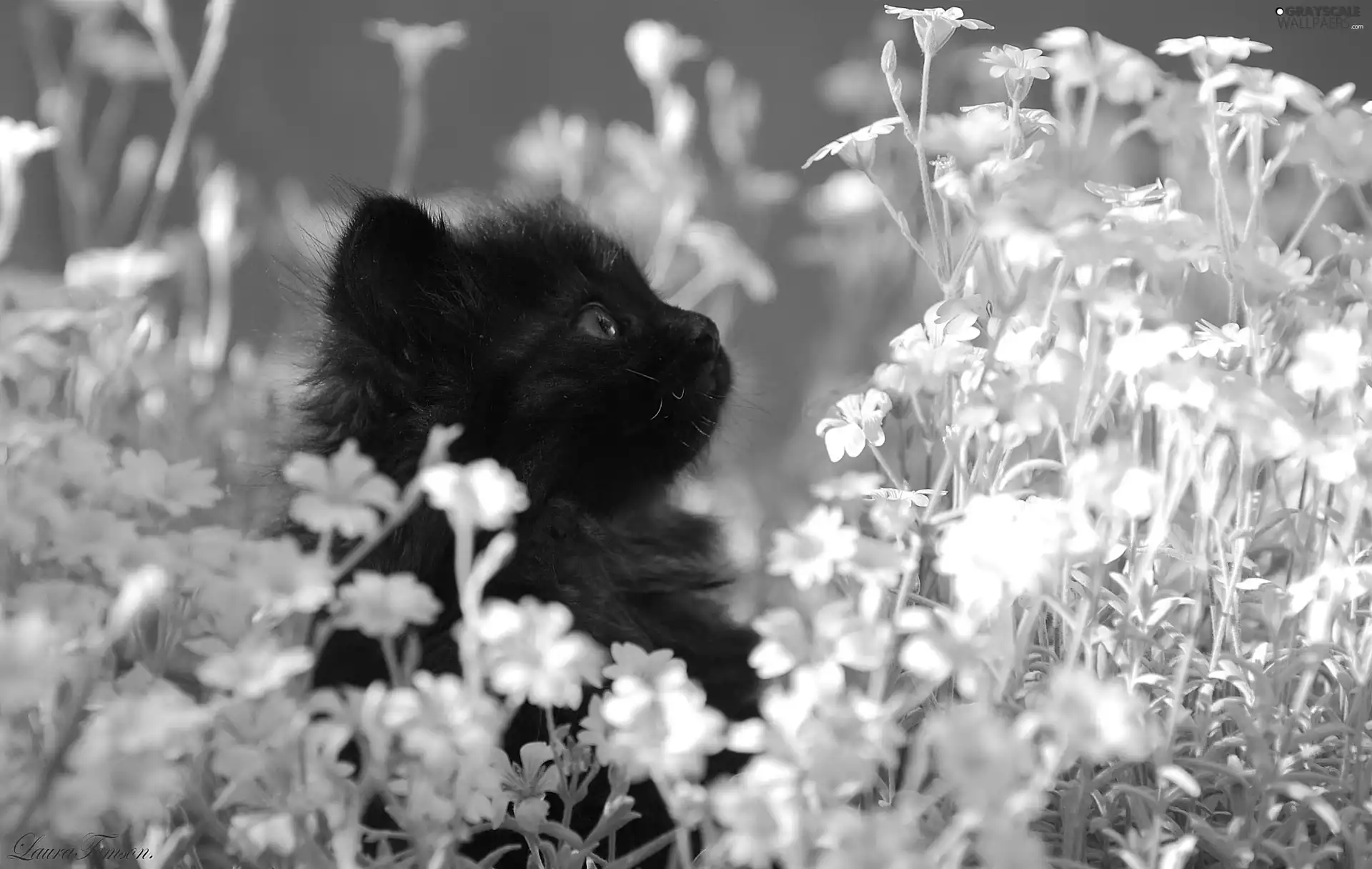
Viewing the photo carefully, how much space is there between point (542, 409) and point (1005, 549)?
0.70 metres

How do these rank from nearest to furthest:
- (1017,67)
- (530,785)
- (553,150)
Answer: (530,785) → (1017,67) → (553,150)

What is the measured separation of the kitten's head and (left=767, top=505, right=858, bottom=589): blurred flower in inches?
21.2

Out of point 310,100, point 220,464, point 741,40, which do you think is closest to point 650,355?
point 220,464

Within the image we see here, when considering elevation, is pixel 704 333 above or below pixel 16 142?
below

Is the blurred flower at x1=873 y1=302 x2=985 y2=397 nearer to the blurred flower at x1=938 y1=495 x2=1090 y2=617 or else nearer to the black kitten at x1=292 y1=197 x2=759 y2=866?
the blurred flower at x1=938 y1=495 x2=1090 y2=617

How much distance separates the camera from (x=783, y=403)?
2330 mm

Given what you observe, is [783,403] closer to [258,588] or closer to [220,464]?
[220,464]

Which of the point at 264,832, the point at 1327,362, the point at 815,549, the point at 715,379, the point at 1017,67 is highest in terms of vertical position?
the point at 1017,67

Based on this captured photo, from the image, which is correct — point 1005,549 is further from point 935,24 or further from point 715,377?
point 715,377

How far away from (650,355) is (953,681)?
540 mm

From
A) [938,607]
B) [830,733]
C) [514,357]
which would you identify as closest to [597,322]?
[514,357]

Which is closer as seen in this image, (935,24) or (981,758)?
(981,758)

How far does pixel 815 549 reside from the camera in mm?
A: 777

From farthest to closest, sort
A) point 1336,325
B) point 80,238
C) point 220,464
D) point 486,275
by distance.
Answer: point 80,238, point 220,464, point 486,275, point 1336,325
